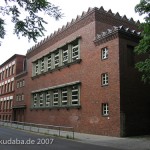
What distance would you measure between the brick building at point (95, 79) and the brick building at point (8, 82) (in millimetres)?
15876

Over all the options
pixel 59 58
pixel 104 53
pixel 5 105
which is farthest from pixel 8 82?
pixel 104 53

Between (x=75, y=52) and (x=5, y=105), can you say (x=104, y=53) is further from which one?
(x=5, y=105)

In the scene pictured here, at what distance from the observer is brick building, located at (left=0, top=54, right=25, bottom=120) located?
5372 centimetres

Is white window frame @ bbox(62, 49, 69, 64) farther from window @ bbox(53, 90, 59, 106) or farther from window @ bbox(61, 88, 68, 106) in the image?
window @ bbox(53, 90, 59, 106)

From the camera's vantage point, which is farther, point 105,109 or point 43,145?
point 105,109

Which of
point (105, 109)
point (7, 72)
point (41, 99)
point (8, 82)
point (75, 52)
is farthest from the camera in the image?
point (7, 72)

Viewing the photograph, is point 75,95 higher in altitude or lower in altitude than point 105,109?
higher

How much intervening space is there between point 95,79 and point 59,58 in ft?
28.7

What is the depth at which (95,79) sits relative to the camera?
26.6 meters

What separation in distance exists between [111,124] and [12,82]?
34.2m

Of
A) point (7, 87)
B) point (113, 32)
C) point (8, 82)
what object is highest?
point (113, 32)

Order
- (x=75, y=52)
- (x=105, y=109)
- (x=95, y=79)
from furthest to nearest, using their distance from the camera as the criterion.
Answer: (x=75, y=52) < (x=95, y=79) < (x=105, y=109)

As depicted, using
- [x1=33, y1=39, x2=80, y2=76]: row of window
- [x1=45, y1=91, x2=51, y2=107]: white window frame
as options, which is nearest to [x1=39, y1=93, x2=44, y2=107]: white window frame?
[x1=45, y1=91, x2=51, y2=107]: white window frame

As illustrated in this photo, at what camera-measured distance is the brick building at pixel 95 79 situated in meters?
24.1
